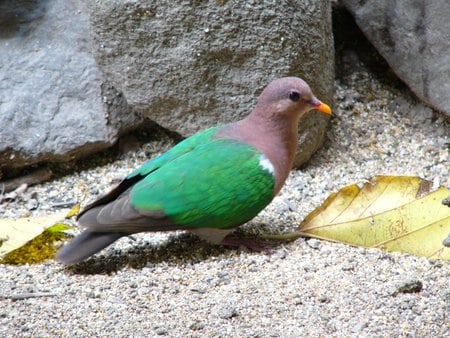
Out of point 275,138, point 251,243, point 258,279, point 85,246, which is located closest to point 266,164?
point 275,138

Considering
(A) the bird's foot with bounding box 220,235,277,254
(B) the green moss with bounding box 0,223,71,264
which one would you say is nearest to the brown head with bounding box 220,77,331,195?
(A) the bird's foot with bounding box 220,235,277,254

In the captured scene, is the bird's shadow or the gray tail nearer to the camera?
the gray tail

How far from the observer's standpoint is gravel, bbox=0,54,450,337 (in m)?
2.71

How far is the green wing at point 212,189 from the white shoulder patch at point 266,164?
0.01 metres

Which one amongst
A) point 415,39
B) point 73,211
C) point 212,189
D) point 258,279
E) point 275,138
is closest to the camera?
point 258,279

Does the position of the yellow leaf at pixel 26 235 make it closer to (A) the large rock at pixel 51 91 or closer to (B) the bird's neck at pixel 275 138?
(A) the large rock at pixel 51 91

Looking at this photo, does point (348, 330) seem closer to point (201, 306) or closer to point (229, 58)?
point (201, 306)

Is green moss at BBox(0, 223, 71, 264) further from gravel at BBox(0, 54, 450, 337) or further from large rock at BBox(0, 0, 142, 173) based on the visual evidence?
large rock at BBox(0, 0, 142, 173)

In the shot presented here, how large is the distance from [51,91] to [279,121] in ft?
4.98

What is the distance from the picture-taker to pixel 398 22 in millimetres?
4230

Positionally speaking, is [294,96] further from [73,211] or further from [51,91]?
[51,91]

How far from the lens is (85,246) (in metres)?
3.34

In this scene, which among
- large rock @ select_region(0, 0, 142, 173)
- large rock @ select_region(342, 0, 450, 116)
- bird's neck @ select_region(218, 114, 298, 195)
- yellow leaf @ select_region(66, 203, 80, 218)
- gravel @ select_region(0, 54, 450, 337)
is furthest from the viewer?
large rock @ select_region(0, 0, 142, 173)

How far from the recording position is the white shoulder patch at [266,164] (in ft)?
11.0
